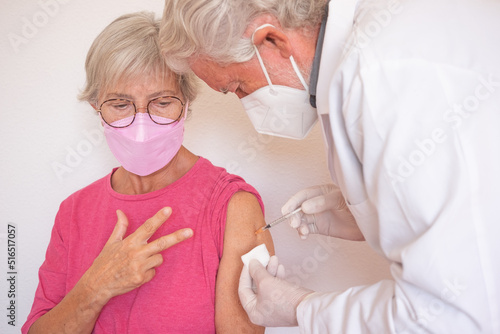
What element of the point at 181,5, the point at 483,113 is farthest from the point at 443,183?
the point at 181,5

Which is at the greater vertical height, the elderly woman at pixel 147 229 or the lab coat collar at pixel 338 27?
the lab coat collar at pixel 338 27

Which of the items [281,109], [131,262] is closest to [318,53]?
[281,109]

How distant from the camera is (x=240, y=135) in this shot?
1984mm

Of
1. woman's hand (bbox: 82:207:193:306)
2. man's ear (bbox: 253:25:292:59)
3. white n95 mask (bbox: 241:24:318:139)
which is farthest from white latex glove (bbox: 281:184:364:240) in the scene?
man's ear (bbox: 253:25:292:59)

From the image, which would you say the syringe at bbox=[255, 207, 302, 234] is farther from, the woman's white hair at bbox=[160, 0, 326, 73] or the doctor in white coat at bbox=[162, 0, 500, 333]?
the woman's white hair at bbox=[160, 0, 326, 73]

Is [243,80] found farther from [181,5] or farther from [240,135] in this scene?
[240,135]

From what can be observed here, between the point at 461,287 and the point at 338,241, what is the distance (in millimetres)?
1075

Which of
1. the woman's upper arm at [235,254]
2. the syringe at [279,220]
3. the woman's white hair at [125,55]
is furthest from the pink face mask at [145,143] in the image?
the syringe at [279,220]

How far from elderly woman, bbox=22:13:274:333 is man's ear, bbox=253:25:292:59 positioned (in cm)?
A: 48

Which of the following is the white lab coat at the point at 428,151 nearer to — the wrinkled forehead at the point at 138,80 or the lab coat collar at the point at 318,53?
the lab coat collar at the point at 318,53

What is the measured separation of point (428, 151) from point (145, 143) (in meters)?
0.88

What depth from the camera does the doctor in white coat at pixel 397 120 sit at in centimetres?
87

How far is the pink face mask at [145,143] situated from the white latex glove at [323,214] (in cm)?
43

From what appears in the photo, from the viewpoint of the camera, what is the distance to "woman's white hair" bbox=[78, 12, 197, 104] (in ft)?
4.81
